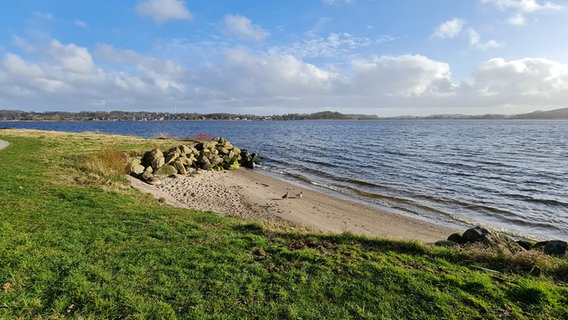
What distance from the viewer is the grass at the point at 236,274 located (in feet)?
17.2

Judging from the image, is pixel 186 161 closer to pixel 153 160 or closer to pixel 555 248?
pixel 153 160

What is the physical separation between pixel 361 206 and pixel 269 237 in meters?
11.1

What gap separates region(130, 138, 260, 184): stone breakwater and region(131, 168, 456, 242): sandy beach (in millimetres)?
1276

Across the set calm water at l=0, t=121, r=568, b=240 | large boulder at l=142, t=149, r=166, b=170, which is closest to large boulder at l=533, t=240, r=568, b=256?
calm water at l=0, t=121, r=568, b=240

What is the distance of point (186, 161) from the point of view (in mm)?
25953

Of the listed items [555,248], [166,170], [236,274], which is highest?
[236,274]

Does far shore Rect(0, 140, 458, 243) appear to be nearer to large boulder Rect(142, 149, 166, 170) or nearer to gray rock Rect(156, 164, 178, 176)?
gray rock Rect(156, 164, 178, 176)

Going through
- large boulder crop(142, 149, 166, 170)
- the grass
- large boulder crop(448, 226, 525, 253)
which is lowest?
large boulder crop(448, 226, 525, 253)

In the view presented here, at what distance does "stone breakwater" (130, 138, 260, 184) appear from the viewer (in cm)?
2050

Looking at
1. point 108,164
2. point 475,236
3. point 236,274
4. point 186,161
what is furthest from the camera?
point 186,161

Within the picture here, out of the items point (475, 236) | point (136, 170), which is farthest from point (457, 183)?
point (136, 170)

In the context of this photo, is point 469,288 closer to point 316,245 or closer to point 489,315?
point 489,315

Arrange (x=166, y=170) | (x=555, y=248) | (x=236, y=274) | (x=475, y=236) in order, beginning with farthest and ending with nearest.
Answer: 1. (x=166, y=170)
2. (x=475, y=236)
3. (x=555, y=248)
4. (x=236, y=274)

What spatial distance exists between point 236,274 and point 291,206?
11.6 m
